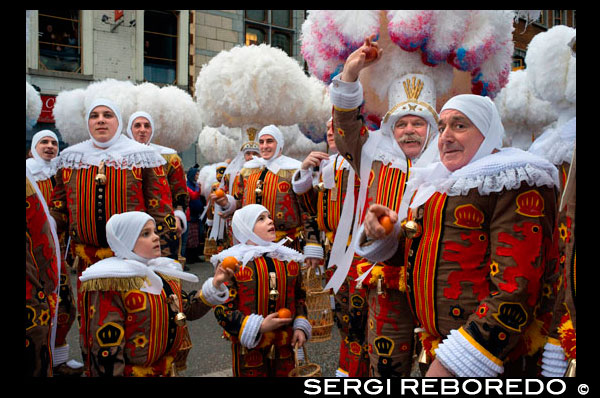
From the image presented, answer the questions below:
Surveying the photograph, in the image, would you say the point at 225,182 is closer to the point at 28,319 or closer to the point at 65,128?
the point at 65,128

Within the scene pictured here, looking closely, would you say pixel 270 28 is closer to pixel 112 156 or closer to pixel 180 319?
pixel 112 156

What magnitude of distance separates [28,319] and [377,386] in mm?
1361

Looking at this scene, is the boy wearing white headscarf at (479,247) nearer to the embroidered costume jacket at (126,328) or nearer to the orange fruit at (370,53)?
the orange fruit at (370,53)

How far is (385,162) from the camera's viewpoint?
2.84m

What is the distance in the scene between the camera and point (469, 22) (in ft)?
10.5

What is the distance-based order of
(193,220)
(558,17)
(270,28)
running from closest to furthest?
1. (193,220)
2. (270,28)
3. (558,17)

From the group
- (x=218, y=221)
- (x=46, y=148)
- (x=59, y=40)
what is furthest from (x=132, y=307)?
(x=59, y=40)

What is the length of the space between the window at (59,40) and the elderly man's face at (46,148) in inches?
347

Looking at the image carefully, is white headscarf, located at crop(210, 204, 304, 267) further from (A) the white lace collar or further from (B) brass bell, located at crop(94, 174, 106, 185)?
(A) the white lace collar

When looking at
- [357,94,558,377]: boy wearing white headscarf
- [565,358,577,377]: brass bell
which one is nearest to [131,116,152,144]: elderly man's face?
[357,94,558,377]: boy wearing white headscarf

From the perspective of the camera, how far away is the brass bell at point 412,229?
2074 millimetres

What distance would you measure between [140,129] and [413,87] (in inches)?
141

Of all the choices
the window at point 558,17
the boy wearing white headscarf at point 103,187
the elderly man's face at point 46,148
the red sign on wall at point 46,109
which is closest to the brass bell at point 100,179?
the boy wearing white headscarf at point 103,187

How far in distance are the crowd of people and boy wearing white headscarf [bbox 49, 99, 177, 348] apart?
0.04 feet
